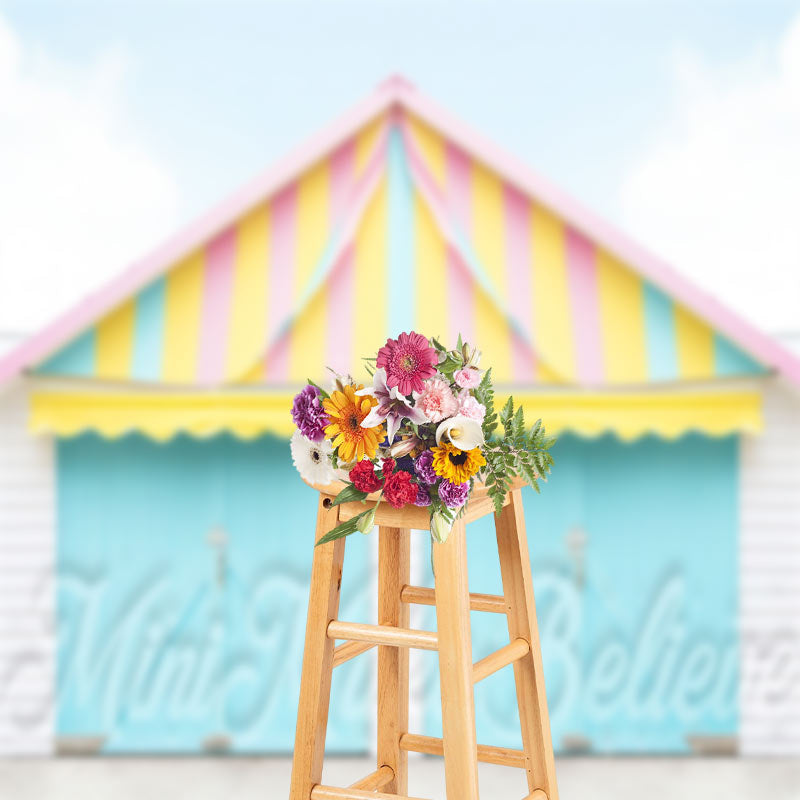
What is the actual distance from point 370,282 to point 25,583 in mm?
2181

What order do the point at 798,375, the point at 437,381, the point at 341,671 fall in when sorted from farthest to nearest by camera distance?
1. the point at 341,671
2. the point at 798,375
3. the point at 437,381

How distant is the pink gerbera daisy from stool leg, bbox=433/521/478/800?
0.31 m

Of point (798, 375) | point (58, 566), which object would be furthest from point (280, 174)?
point (798, 375)

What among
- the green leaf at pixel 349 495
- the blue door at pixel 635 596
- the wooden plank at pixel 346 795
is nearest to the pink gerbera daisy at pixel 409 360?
the green leaf at pixel 349 495

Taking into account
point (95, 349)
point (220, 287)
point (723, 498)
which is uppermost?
point (220, 287)

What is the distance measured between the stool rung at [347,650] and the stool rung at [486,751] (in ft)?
0.95

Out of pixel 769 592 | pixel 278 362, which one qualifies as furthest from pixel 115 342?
pixel 769 592

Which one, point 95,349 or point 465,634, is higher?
point 95,349

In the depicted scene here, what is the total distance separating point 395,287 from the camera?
417cm

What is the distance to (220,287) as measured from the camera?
4.18 metres

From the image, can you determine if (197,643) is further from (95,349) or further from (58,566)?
(95,349)

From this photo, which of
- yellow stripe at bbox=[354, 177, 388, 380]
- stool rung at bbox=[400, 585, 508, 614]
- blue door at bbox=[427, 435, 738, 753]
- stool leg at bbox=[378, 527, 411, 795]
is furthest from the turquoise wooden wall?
stool rung at bbox=[400, 585, 508, 614]

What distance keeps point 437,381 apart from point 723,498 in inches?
118

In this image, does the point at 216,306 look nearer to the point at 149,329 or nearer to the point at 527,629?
the point at 149,329
